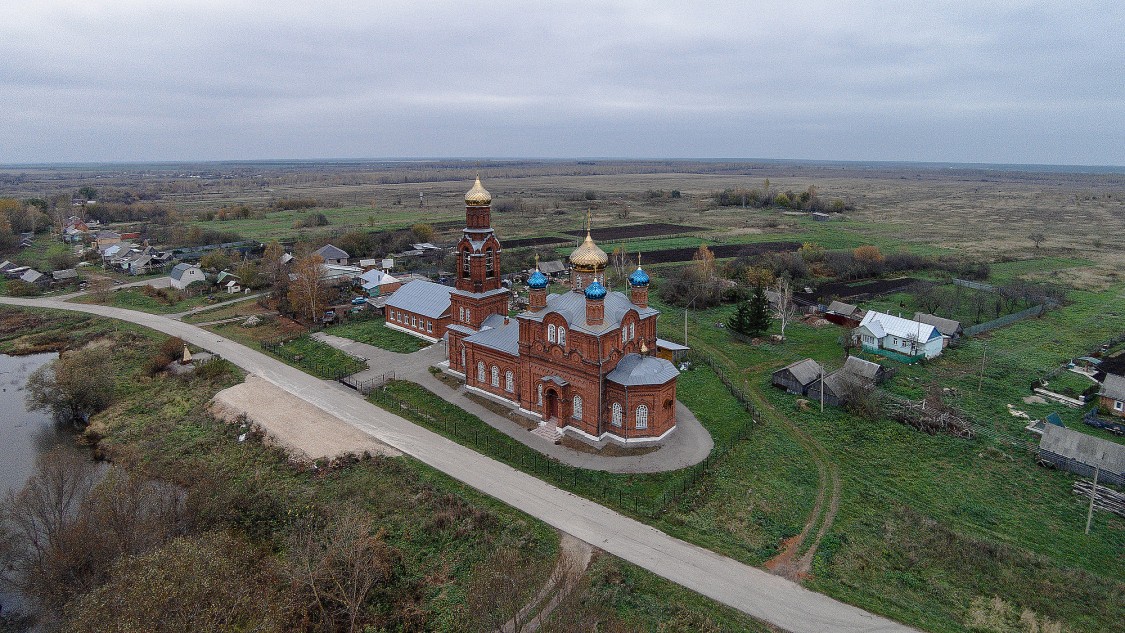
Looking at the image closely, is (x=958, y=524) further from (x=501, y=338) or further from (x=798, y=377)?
(x=501, y=338)

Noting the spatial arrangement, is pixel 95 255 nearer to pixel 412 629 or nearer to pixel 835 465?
pixel 412 629

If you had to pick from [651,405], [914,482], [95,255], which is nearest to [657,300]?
[651,405]

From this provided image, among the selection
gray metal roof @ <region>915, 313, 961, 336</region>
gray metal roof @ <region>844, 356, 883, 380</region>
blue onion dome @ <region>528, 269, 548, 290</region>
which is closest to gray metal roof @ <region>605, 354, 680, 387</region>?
blue onion dome @ <region>528, 269, 548, 290</region>

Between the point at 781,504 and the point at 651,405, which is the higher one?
the point at 651,405

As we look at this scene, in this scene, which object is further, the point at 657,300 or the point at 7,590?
the point at 657,300

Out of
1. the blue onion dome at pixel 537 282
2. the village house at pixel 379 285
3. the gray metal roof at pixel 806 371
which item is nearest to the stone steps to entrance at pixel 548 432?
the blue onion dome at pixel 537 282

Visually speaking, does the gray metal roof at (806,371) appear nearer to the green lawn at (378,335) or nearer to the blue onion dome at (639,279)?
the blue onion dome at (639,279)
